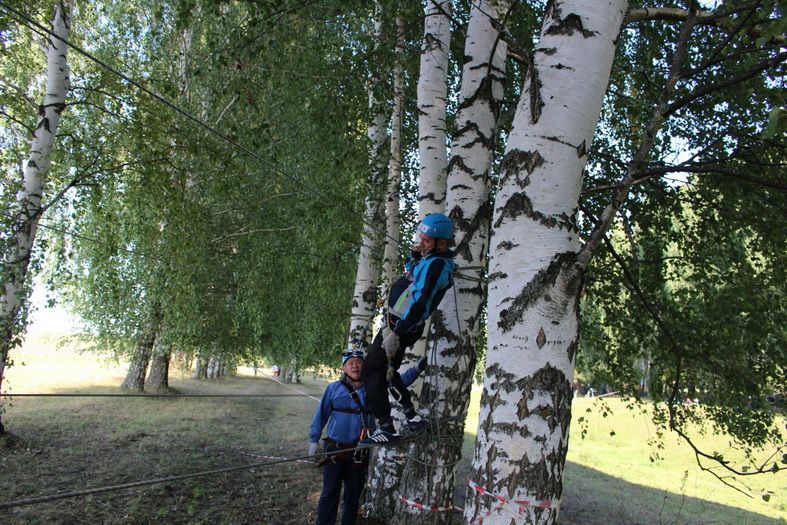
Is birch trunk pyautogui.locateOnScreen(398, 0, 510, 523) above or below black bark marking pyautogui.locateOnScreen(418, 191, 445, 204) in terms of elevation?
below

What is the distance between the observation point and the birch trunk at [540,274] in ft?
6.91

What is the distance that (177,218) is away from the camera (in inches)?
345

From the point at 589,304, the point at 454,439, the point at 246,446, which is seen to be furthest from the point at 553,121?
the point at 246,446

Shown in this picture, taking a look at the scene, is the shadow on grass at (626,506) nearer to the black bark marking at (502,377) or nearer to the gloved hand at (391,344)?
the gloved hand at (391,344)

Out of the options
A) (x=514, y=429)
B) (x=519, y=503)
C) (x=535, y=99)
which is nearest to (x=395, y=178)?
(x=535, y=99)

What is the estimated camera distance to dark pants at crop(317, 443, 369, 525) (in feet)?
17.1

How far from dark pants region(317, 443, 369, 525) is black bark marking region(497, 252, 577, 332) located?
3.56 metres

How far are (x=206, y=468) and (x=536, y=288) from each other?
796cm

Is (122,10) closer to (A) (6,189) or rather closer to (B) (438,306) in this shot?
(A) (6,189)

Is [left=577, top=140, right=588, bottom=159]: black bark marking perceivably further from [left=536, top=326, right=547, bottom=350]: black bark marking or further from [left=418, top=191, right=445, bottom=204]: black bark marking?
[left=418, top=191, right=445, bottom=204]: black bark marking

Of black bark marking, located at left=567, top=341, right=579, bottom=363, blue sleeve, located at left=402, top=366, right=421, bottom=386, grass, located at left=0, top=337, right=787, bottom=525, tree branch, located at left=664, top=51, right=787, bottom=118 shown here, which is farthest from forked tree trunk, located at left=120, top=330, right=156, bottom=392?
tree branch, located at left=664, top=51, right=787, bottom=118

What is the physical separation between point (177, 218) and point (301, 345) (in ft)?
15.5

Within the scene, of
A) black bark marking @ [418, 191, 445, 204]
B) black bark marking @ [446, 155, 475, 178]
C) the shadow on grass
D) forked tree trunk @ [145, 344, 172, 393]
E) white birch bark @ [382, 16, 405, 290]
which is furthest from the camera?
forked tree trunk @ [145, 344, 172, 393]

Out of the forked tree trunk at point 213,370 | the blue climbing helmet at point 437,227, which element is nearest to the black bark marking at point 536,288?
the blue climbing helmet at point 437,227
